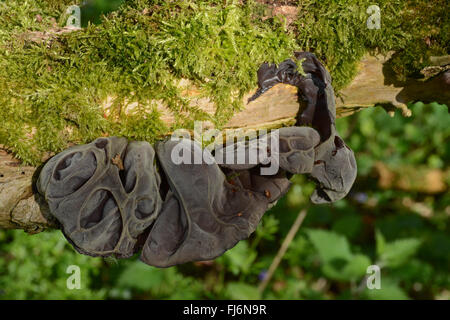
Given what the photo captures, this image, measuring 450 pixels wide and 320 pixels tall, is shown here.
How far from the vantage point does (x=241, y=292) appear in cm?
287

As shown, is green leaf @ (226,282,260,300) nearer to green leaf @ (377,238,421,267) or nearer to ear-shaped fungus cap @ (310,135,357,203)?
green leaf @ (377,238,421,267)

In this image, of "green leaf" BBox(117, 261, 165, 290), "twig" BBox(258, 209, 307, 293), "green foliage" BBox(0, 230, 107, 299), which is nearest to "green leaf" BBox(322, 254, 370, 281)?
"twig" BBox(258, 209, 307, 293)

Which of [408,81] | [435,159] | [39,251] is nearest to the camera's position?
[408,81]

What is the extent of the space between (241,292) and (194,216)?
5.71 feet

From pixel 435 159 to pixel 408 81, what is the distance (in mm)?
2621

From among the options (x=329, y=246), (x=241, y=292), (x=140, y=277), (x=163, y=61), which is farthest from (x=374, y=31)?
(x=140, y=277)

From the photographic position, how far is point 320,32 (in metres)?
1.51

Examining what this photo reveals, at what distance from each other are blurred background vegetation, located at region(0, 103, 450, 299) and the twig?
44mm

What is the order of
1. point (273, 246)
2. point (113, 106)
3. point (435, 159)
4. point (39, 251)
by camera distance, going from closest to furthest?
1. point (113, 106)
2. point (39, 251)
3. point (273, 246)
4. point (435, 159)

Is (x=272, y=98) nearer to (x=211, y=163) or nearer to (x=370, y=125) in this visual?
(x=211, y=163)

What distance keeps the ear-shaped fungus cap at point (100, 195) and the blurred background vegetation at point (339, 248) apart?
164 centimetres

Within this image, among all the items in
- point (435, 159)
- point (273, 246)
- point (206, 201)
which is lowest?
point (273, 246)

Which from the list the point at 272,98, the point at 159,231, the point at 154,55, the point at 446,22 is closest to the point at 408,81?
the point at 446,22

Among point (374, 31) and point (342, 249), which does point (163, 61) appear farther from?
point (342, 249)
